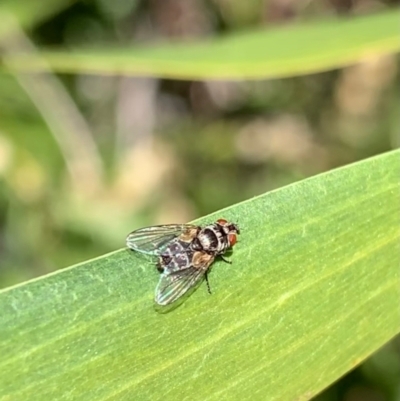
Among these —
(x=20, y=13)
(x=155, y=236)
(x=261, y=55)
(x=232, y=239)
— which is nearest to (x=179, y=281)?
(x=232, y=239)

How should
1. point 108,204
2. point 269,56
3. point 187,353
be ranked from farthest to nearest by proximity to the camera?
point 108,204, point 269,56, point 187,353

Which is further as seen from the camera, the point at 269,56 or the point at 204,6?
the point at 204,6

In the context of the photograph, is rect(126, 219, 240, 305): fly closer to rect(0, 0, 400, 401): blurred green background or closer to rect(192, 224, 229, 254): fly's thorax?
rect(192, 224, 229, 254): fly's thorax

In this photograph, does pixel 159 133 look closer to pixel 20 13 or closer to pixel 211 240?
pixel 20 13

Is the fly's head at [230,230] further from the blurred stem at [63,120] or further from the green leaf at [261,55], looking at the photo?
the blurred stem at [63,120]

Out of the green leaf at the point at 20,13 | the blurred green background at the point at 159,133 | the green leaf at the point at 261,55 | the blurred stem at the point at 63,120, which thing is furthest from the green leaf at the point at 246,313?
the green leaf at the point at 20,13

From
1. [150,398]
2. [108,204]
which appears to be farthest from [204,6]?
[150,398]

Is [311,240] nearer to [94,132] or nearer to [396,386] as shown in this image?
[396,386]
